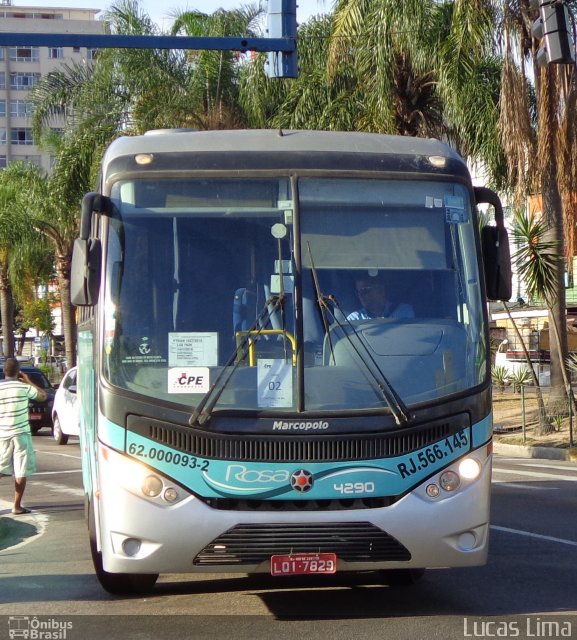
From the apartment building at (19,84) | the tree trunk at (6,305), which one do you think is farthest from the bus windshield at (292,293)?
the apartment building at (19,84)

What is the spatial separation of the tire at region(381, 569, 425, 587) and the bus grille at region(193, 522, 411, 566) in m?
1.57

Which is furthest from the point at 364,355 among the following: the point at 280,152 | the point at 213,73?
the point at 213,73

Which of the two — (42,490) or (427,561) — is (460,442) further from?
(42,490)

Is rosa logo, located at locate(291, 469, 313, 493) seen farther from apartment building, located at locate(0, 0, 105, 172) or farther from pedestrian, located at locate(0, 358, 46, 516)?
apartment building, located at locate(0, 0, 105, 172)

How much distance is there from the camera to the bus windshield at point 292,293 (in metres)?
7.18

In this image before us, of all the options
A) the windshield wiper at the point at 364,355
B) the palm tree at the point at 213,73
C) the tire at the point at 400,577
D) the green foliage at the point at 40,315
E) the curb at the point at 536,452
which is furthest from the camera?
the green foliage at the point at 40,315

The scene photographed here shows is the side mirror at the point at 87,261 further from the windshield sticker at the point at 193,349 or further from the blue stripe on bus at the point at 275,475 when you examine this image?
the blue stripe on bus at the point at 275,475

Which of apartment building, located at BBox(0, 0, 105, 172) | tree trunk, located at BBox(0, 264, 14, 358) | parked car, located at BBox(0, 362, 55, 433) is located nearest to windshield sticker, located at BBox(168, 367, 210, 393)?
parked car, located at BBox(0, 362, 55, 433)

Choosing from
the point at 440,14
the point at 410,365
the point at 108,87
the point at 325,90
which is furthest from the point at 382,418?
the point at 108,87

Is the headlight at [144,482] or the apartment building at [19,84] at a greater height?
the apartment building at [19,84]

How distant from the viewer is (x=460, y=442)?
23.7ft

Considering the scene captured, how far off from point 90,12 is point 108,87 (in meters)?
92.0

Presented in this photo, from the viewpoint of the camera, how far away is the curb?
21547 millimetres

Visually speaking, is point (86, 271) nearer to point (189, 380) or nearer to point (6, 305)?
point (189, 380)
